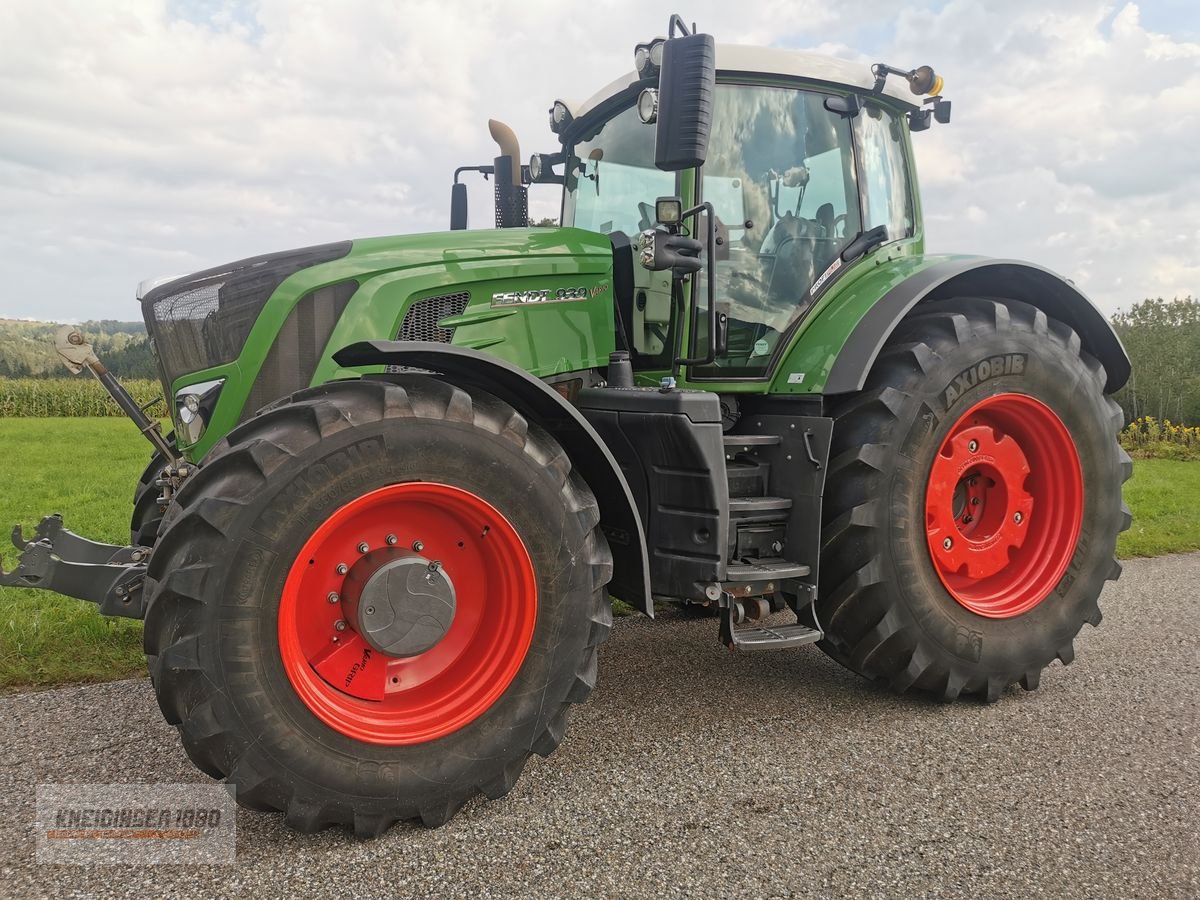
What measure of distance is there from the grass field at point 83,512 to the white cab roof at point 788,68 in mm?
3508

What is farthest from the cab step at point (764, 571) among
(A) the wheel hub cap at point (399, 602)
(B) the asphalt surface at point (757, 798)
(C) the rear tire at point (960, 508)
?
(A) the wheel hub cap at point (399, 602)

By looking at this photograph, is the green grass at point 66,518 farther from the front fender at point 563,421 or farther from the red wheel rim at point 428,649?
the front fender at point 563,421

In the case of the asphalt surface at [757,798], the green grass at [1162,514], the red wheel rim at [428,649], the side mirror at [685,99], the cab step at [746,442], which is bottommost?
the asphalt surface at [757,798]

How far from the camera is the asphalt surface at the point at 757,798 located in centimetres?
238

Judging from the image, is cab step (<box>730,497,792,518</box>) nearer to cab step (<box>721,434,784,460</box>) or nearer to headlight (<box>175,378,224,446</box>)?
cab step (<box>721,434,784,460</box>)

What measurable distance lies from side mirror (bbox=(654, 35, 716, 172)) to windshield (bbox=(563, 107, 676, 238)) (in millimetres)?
742

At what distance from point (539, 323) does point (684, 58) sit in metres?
1.12

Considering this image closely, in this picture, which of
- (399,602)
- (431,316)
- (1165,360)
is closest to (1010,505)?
(431,316)

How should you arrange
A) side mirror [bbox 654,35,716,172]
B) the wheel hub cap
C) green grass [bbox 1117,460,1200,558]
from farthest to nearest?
green grass [bbox 1117,460,1200,558] → side mirror [bbox 654,35,716,172] → the wheel hub cap

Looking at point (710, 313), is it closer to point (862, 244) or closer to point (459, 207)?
point (862, 244)

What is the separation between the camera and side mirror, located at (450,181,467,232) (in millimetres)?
4820

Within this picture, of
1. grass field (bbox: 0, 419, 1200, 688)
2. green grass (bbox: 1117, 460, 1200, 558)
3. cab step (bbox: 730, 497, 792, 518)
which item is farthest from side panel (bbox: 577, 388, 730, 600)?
green grass (bbox: 1117, 460, 1200, 558)

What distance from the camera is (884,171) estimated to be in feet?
14.1

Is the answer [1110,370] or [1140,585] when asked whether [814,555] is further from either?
[1140,585]
